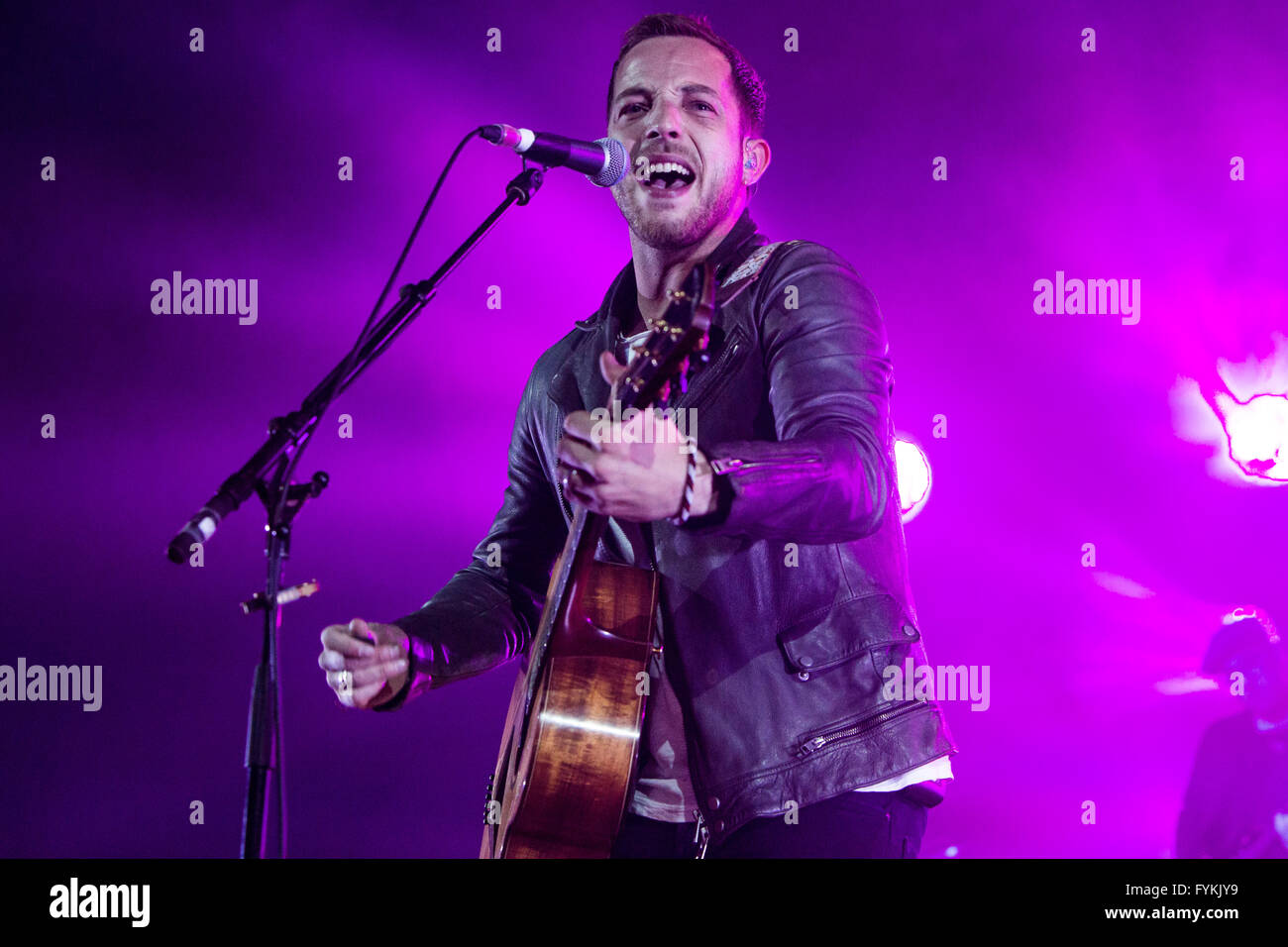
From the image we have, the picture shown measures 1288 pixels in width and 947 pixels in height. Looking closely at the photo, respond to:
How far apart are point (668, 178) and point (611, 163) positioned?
0.32 m

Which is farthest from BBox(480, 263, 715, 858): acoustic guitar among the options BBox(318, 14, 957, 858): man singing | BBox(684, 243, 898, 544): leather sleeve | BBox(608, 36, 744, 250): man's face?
BBox(608, 36, 744, 250): man's face

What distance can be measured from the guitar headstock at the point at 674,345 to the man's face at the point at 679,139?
35.4 inches

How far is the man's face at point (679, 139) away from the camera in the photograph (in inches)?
110

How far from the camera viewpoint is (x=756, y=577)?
2340mm

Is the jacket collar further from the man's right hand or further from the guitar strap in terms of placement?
the man's right hand

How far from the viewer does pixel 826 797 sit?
2.17m

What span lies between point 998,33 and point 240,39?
2.85 m

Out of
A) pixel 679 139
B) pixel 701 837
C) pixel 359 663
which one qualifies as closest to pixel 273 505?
pixel 359 663

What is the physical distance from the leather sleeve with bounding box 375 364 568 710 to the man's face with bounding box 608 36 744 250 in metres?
0.57

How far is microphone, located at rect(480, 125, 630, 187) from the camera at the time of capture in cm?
240

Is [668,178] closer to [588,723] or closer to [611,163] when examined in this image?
[611,163]

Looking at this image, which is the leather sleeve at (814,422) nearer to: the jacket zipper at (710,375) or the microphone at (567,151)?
the jacket zipper at (710,375)

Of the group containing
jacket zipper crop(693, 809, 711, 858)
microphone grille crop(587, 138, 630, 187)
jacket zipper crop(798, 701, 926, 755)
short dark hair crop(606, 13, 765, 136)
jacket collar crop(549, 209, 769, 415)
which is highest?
short dark hair crop(606, 13, 765, 136)

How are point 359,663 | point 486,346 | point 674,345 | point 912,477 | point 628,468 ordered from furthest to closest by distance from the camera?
point 486,346 < point 912,477 < point 359,663 < point 674,345 < point 628,468
